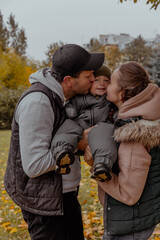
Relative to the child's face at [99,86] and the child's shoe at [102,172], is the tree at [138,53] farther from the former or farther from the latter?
the child's shoe at [102,172]

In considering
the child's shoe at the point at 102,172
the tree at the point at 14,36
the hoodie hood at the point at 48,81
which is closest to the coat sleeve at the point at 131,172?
the child's shoe at the point at 102,172

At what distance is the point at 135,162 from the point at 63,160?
52cm

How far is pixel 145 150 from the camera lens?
5.85ft

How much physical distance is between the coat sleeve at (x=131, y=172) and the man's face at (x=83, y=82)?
77cm

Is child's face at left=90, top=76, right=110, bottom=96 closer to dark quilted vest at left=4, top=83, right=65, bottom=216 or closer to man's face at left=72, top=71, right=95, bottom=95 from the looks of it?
man's face at left=72, top=71, right=95, bottom=95

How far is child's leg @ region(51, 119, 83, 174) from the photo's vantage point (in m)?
1.81

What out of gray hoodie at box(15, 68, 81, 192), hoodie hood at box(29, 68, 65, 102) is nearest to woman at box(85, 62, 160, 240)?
gray hoodie at box(15, 68, 81, 192)

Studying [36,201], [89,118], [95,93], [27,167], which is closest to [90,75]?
[95,93]

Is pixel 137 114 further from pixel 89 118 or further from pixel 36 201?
pixel 36 201

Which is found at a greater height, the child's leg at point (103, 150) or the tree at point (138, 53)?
the tree at point (138, 53)

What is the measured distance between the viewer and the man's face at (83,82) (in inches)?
90.0

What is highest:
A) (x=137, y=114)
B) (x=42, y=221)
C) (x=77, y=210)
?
(x=137, y=114)

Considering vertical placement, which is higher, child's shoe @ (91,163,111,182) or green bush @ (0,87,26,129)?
child's shoe @ (91,163,111,182)

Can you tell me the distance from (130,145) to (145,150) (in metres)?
0.12
